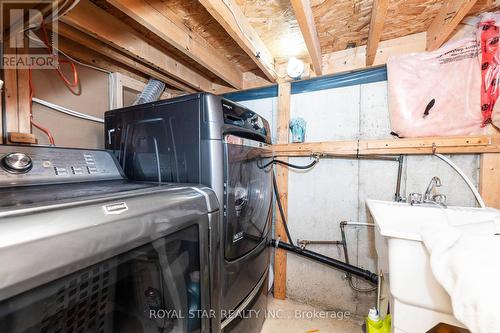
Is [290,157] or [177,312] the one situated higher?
[290,157]

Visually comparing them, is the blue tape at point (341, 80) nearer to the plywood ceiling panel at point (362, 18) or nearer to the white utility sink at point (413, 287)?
the plywood ceiling panel at point (362, 18)

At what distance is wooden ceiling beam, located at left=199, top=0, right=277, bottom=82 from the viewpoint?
3.51ft

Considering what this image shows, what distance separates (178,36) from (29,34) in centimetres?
79

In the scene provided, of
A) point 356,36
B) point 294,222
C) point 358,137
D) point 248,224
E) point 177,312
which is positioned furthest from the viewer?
point 294,222

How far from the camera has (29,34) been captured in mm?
1182

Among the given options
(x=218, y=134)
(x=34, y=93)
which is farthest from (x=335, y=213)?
(x=34, y=93)

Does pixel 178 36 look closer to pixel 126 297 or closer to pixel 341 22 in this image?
pixel 341 22

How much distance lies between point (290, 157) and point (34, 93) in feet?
5.84

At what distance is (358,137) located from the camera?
170cm

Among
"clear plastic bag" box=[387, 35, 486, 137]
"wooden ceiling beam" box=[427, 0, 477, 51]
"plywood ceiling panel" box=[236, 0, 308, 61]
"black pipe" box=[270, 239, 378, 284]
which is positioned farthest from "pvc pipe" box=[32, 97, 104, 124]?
"wooden ceiling beam" box=[427, 0, 477, 51]

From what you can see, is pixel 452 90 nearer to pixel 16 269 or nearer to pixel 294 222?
pixel 294 222

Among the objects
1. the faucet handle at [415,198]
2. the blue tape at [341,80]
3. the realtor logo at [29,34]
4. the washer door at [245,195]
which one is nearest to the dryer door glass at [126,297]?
the washer door at [245,195]

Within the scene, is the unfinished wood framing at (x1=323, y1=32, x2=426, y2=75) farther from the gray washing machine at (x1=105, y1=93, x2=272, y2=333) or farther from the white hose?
the gray washing machine at (x1=105, y1=93, x2=272, y2=333)

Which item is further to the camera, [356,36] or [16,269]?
[356,36]
